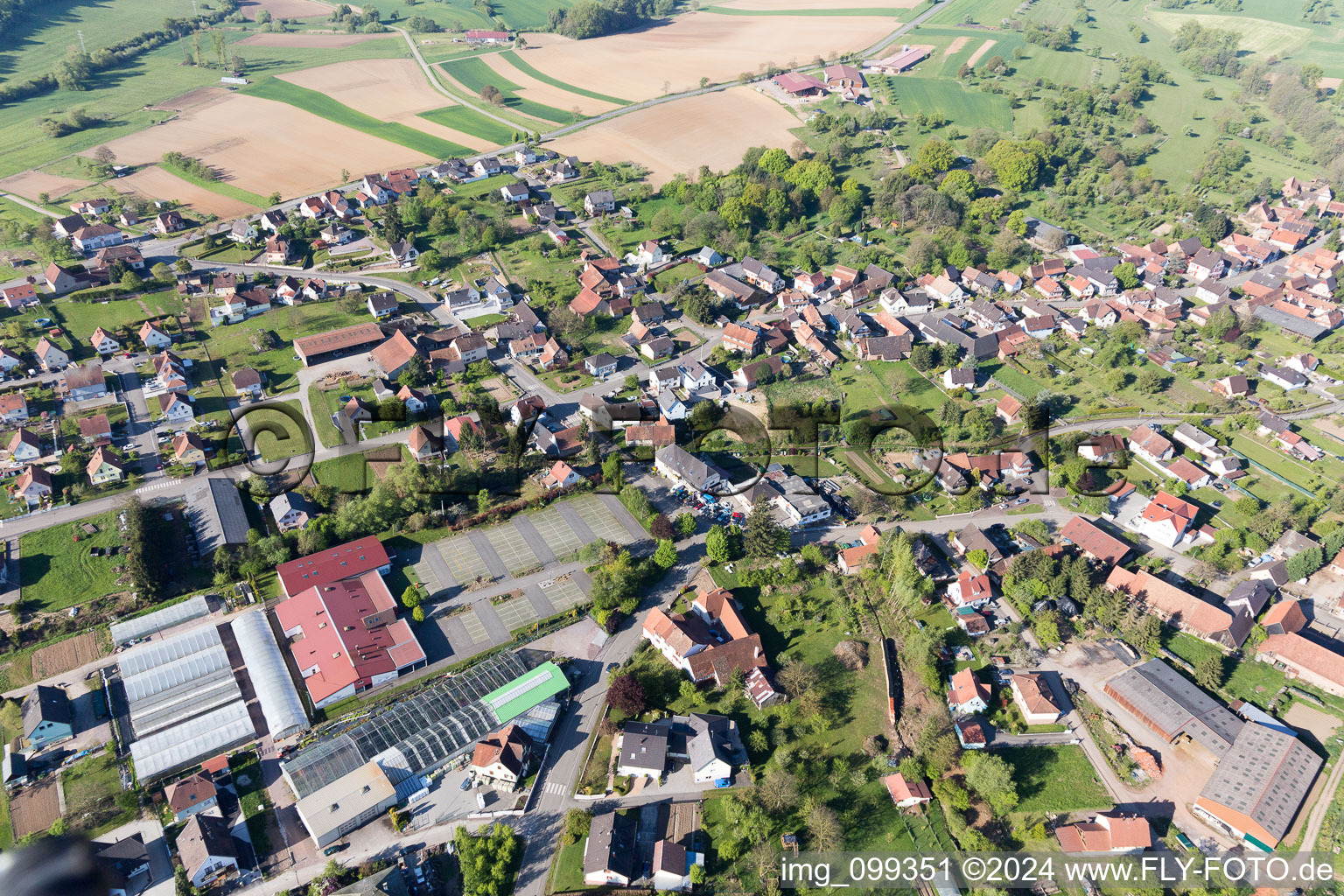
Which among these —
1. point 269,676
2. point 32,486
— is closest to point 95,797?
point 269,676

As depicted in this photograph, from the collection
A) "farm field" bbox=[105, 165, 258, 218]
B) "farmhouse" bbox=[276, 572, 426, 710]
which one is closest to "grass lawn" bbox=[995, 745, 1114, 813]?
"farmhouse" bbox=[276, 572, 426, 710]

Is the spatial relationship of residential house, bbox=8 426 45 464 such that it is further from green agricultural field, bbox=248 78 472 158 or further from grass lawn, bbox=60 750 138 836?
green agricultural field, bbox=248 78 472 158

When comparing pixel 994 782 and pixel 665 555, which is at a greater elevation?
pixel 665 555

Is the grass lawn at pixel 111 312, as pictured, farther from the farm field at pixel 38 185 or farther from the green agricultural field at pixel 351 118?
the green agricultural field at pixel 351 118

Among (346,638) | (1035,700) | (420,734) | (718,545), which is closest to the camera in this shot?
(420,734)

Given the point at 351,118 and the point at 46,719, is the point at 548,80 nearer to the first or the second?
the point at 351,118

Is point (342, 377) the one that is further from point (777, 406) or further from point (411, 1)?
point (411, 1)

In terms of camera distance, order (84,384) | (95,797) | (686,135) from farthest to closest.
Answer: (686,135) → (84,384) → (95,797)

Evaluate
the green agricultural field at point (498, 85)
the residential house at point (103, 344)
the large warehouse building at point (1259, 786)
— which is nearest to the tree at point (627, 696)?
the large warehouse building at point (1259, 786)
